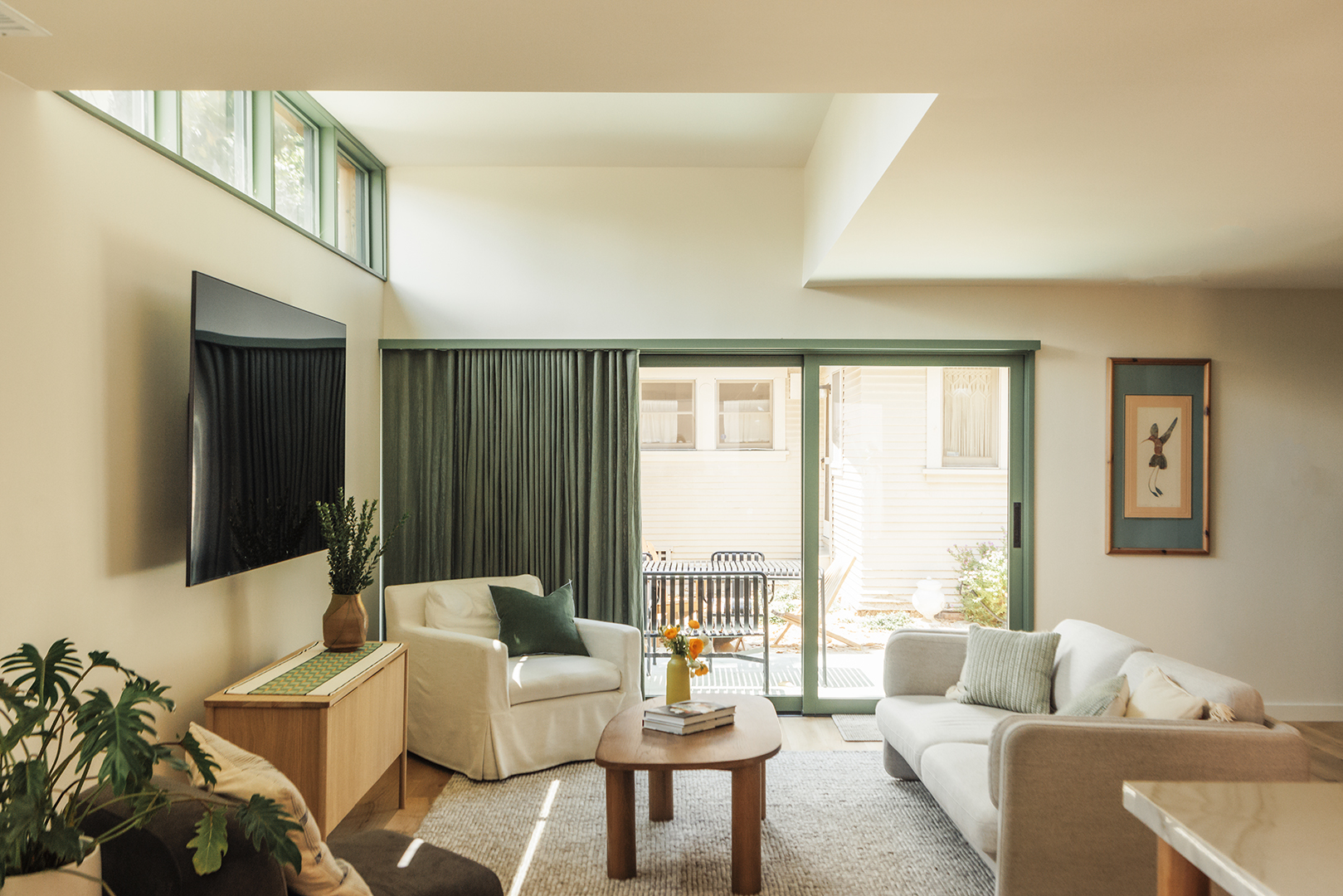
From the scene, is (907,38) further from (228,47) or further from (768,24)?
(228,47)

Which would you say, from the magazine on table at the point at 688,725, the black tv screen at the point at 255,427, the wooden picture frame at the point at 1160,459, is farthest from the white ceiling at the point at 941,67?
the magazine on table at the point at 688,725

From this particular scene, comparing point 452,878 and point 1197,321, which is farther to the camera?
point 1197,321

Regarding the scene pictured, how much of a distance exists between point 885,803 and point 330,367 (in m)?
2.91

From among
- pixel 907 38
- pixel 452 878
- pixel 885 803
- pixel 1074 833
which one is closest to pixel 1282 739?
pixel 1074 833

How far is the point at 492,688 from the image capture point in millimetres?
3518

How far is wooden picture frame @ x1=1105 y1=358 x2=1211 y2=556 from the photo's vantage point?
4430 mm

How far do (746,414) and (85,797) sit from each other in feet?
11.6

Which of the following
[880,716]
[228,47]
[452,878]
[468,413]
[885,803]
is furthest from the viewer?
[468,413]

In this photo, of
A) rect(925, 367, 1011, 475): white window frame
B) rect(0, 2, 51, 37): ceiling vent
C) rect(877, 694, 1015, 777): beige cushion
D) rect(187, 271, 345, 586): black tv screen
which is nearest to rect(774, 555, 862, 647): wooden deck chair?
rect(925, 367, 1011, 475): white window frame

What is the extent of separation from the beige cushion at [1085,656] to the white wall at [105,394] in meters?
3.07

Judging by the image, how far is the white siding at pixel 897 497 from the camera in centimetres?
457

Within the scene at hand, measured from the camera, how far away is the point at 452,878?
6.44 ft

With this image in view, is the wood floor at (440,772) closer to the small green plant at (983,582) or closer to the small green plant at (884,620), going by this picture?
the small green plant at (884,620)

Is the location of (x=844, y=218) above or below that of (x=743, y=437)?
above
